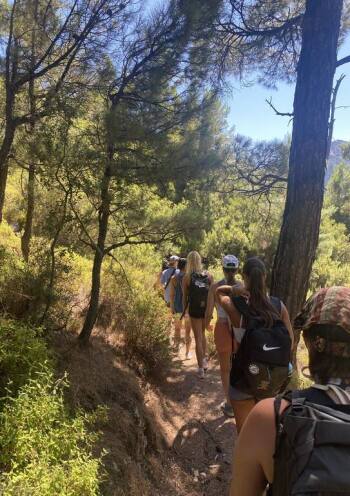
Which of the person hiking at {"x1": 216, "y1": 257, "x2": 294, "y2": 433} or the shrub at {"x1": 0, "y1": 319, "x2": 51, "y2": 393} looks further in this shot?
the shrub at {"x1": 0, "y1": 319, "x2": 51, "y2": 393}

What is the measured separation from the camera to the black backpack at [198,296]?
5.69m

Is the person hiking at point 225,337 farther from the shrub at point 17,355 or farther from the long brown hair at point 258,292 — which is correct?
the shrub at point 17,355

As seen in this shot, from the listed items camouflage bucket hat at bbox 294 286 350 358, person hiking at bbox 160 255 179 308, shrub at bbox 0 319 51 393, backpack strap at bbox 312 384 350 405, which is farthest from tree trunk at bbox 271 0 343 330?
person hiking at bbox 160 255 179 308

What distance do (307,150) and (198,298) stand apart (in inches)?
96.4

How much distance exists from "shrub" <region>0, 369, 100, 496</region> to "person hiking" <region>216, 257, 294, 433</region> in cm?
105

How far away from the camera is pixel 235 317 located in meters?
3.14

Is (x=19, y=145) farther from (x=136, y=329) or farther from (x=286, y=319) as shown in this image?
(x=286, y=319)

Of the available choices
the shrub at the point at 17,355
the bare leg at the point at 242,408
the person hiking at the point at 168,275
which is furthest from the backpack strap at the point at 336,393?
the person hiking at the point at 168,275

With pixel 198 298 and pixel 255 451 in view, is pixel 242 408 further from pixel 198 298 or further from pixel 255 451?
pixel 198 298

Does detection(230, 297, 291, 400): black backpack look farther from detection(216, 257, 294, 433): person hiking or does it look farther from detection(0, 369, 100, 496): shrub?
detection(0, 369, 100, 496): shrub

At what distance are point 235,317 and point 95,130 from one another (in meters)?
2.50

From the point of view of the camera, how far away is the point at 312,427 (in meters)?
1.09

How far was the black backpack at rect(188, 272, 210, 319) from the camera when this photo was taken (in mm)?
Result: 5688

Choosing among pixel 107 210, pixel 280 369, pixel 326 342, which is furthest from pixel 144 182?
pixel 326 342
